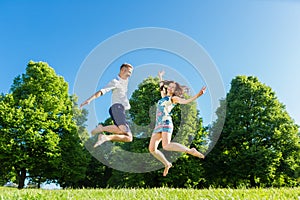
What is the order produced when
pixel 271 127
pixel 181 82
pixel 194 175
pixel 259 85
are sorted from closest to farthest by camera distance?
1. pixel 181 82
2. pixel 194 175
3. pixel 271 127
4. pixel 259 85

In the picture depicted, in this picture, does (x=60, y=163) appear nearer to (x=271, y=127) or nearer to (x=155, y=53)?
(x=271, y=127)

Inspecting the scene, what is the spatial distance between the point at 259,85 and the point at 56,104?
18331 millimetres

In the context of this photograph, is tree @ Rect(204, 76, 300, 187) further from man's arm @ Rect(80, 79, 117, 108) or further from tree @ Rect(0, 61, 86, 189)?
man's arm @ Rect(80, 79, 117, 108)

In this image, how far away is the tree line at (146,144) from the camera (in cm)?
2523

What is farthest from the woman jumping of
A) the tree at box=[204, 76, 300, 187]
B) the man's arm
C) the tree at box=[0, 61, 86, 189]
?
the tree at box=[0, 61, 86, 189]

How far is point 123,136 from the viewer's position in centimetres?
642

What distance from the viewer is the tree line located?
82.8ft

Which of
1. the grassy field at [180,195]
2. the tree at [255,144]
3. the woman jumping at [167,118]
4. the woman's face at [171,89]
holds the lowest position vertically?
the grassy field at [180,195]

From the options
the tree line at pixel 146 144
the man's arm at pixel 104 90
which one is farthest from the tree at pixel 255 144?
the man's arm at pixel 104 90

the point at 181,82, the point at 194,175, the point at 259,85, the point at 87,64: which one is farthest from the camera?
the point at 259,85

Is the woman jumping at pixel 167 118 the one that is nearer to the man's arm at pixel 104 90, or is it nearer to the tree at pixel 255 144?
the man's arm at pixel 104 90

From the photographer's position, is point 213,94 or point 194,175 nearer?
point 213,94

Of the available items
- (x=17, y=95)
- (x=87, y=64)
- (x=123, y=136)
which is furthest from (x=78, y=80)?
(x=17, y=95)

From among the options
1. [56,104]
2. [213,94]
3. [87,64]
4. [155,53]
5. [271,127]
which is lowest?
[213,94]
